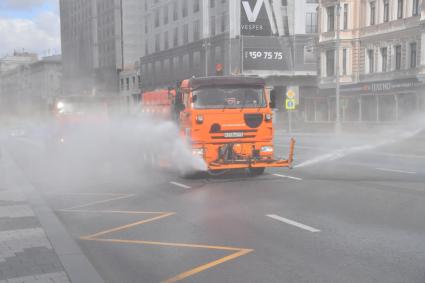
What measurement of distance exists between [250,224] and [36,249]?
3320 mm

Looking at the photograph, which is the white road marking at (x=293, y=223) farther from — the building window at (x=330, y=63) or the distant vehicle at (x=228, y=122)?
the building window at (x=330, y=63)

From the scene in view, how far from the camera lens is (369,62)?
4372 centimetres

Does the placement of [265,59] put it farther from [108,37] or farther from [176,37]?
[108,37]

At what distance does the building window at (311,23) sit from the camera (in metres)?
57.7

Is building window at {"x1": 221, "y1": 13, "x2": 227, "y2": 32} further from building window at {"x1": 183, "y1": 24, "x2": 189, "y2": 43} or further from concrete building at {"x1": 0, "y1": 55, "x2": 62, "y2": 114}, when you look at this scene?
concrete building at {"x1": 0, "y1": 55, "x2": 62, "y2": 114}

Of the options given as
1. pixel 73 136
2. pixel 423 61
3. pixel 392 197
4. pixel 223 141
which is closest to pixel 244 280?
pixel 392 197

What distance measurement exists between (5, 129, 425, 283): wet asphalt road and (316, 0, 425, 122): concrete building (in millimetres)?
25202

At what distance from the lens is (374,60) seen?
42.6 m

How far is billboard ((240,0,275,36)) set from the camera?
55.3 m

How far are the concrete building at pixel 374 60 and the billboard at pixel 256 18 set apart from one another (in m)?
9.80

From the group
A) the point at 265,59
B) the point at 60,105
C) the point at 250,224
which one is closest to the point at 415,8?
the point at 265,59

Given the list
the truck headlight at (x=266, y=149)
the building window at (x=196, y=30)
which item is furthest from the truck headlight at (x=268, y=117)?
the building window at (x=196, y=30)

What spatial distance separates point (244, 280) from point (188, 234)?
221cm

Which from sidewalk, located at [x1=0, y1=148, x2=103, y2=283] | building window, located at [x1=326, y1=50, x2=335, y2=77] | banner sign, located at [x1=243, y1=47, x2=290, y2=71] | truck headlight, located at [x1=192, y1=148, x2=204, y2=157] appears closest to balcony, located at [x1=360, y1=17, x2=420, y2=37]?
building window, located at [x1=326, y1=50, x2=335, y2=77]
